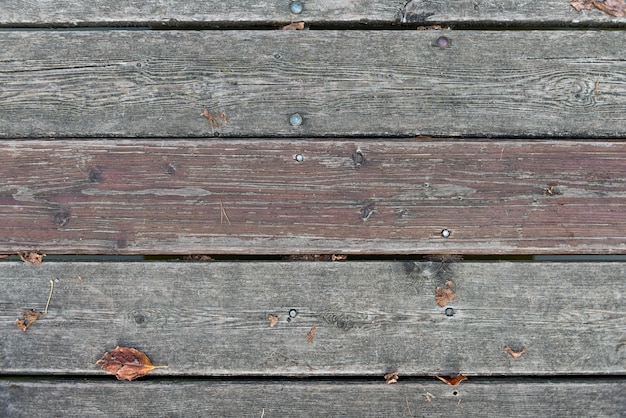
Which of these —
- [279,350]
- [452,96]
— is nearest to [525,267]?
[452,96]

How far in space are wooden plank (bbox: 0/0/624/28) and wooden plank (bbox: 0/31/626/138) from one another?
0.21 ft

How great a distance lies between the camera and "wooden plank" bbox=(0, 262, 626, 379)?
1.63m

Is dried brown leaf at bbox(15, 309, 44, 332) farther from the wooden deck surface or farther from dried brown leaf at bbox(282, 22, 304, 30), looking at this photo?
dried brown leaf at bbox(282, 22, 304, 30)

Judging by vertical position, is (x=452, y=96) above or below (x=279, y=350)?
above

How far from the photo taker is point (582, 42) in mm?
1639

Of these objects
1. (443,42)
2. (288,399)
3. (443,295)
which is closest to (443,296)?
(443,295)

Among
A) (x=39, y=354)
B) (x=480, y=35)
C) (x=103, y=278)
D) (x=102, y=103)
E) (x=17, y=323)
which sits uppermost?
(x=480, y=35)

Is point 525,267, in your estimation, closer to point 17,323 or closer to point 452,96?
point 452,96

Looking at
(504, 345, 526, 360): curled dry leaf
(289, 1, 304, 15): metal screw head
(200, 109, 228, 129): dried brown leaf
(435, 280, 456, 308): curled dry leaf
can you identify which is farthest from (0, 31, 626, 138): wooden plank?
(504, 345, 526, 360): curled dry leaf

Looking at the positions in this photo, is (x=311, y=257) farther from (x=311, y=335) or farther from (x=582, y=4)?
(x=582, y=4)

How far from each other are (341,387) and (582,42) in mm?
1786

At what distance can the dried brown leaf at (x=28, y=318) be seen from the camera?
164 centimetres

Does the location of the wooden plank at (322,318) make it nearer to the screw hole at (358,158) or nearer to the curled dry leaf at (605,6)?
the screw hole at (358,158)

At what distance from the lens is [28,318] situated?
1646 millimetres
